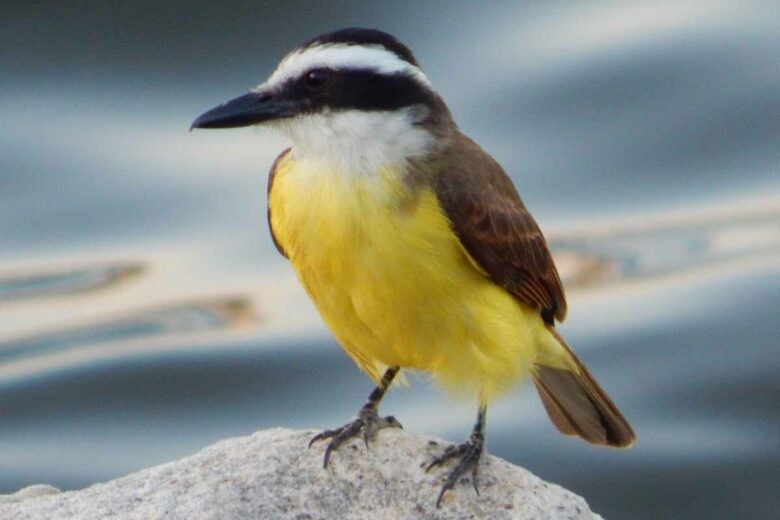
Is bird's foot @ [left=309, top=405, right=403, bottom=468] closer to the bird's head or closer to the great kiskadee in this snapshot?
the great kiskadee

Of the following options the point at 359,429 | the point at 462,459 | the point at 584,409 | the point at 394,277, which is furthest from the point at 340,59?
the point at 584,409

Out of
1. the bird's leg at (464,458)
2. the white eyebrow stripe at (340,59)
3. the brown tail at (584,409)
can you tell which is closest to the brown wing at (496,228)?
the brown tail at (584,409)

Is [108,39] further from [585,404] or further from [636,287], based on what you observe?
[585,404]

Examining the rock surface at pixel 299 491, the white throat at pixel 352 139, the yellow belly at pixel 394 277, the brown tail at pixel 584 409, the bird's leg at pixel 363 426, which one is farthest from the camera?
the brown tail at pixel 584 409

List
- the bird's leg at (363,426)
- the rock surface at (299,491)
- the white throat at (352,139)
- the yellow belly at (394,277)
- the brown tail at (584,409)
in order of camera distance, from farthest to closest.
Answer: the brown tail at (584,409) < the bird's leg at (363,426) < the white throat at (352,139) < the yellow belly at (394,277) < the rock surface at (299,491)

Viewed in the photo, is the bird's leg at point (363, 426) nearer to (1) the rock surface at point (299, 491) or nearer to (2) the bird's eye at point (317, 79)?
(1) the rock surface at point (299, 491)

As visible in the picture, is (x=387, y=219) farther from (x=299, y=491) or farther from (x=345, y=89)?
(x=299, y=491)

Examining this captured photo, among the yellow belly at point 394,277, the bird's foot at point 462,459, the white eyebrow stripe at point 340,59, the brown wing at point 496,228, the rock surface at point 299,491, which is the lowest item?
the rock surface at point 299,491
